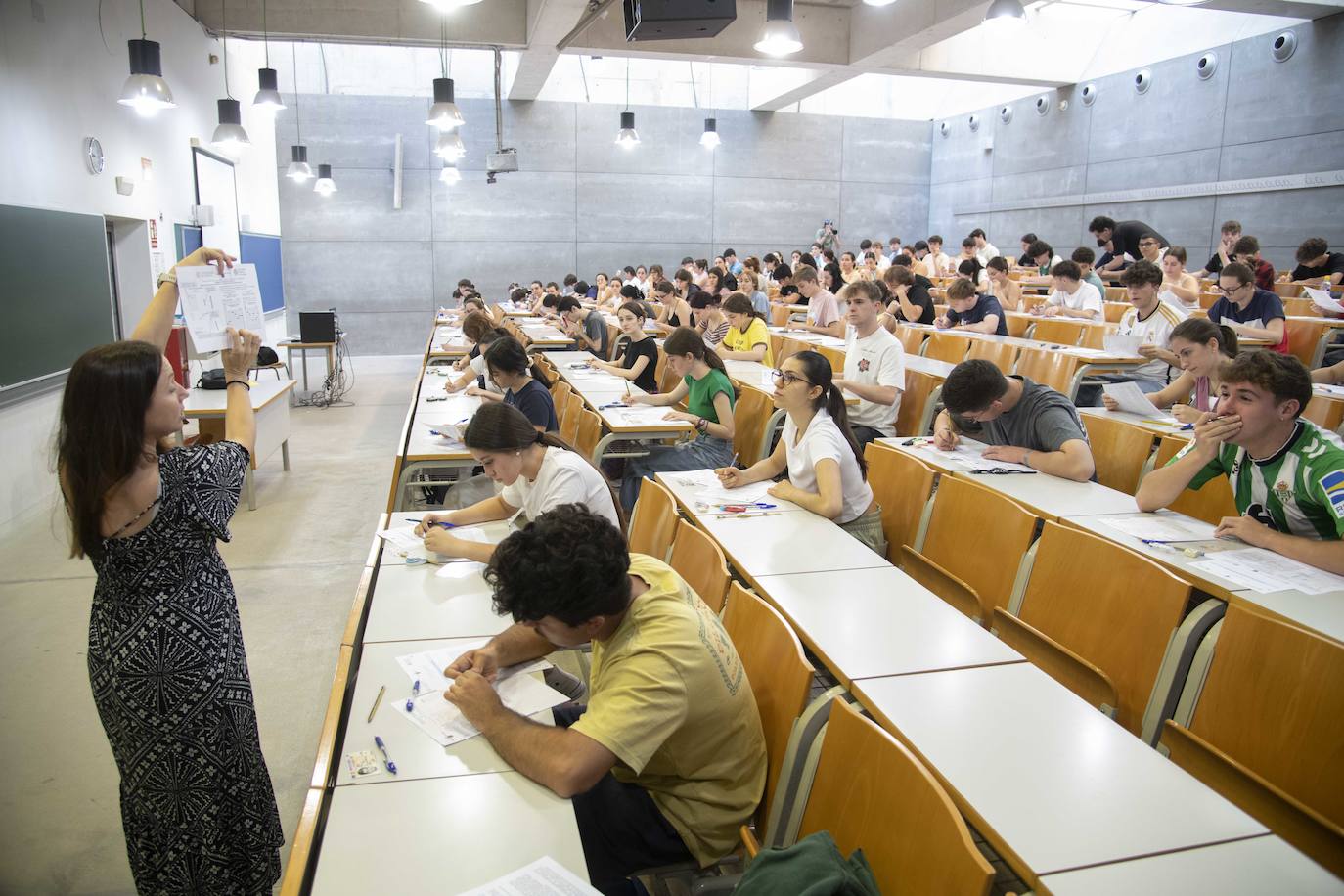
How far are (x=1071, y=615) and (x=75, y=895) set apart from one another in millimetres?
2921

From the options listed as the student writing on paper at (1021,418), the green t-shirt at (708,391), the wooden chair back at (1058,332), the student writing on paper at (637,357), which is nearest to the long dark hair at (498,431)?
the student writing on paper at (1021,418)

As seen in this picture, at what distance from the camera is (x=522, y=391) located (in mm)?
4230

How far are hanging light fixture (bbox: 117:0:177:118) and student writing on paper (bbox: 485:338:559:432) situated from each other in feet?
12.9

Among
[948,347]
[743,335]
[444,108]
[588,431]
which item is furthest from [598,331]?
[588,431]

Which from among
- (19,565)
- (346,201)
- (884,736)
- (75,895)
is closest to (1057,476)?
(884,736)

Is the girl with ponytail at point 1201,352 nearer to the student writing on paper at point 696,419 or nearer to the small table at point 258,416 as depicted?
the student writing on paper at point 696,419

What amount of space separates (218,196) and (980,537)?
34.9 feet

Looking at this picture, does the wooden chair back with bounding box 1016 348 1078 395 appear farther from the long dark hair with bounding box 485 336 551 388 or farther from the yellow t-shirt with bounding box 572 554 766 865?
the yellow t-shirt with bounding box 572 554 766 865

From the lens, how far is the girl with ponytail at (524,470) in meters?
2.64

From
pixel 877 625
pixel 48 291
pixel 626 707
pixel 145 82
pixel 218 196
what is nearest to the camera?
pixel 626 707

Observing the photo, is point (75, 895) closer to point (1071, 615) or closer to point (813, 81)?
point (1071, 615)

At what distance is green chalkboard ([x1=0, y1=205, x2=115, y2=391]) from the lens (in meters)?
5.32

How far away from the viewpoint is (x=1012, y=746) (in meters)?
1.69

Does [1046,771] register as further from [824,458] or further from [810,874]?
[824,458]
